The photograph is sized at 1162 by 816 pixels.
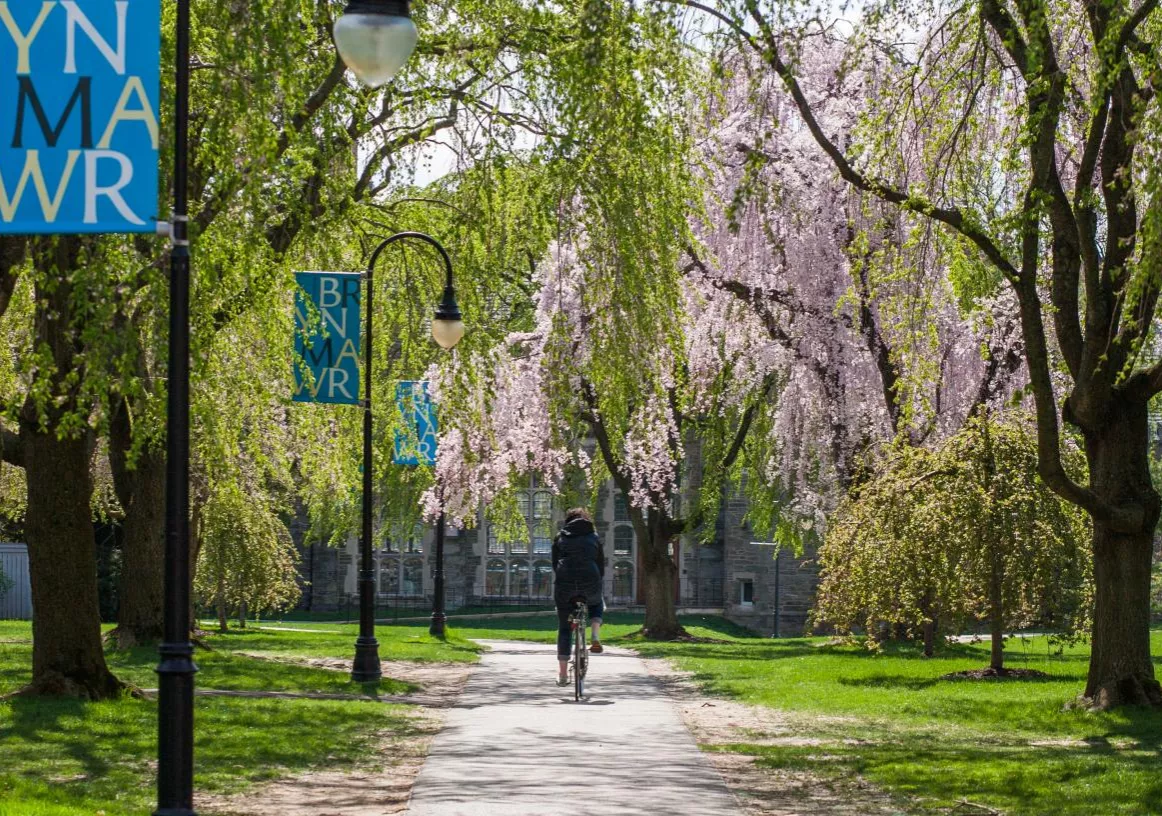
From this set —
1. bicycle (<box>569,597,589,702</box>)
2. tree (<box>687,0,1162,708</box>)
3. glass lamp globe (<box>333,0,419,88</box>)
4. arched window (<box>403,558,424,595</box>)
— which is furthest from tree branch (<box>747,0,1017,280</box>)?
arched window (<box>403,558,424,595</box>)

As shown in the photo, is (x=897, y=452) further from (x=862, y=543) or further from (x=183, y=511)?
(x=183, y=511)

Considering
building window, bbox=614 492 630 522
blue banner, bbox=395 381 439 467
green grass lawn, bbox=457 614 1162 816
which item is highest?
blue banner, bbox=395 381 439 467

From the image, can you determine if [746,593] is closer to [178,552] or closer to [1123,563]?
[1123,563]

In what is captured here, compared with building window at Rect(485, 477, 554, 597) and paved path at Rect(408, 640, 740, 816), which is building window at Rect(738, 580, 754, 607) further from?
paved path at Rect(408, 640, 740, 816)

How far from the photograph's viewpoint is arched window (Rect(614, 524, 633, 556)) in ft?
209

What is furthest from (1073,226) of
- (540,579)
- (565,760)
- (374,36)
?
(540,579)

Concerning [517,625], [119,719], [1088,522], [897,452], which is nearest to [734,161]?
[897,452]

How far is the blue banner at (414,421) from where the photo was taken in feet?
62.4

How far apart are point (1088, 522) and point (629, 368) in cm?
836

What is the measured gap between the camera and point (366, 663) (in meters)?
19.1

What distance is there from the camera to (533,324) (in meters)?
34.9

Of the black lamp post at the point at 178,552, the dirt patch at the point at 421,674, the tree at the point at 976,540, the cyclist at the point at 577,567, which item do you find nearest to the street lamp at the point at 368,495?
the dirt patch at the point at 421,674

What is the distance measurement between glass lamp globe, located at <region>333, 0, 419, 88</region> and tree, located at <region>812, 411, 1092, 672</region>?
42.1ft

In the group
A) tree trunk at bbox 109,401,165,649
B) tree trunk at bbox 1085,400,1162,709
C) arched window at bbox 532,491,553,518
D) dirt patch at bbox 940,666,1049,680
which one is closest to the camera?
tree trunk at bbox 1085,400,1162,709
